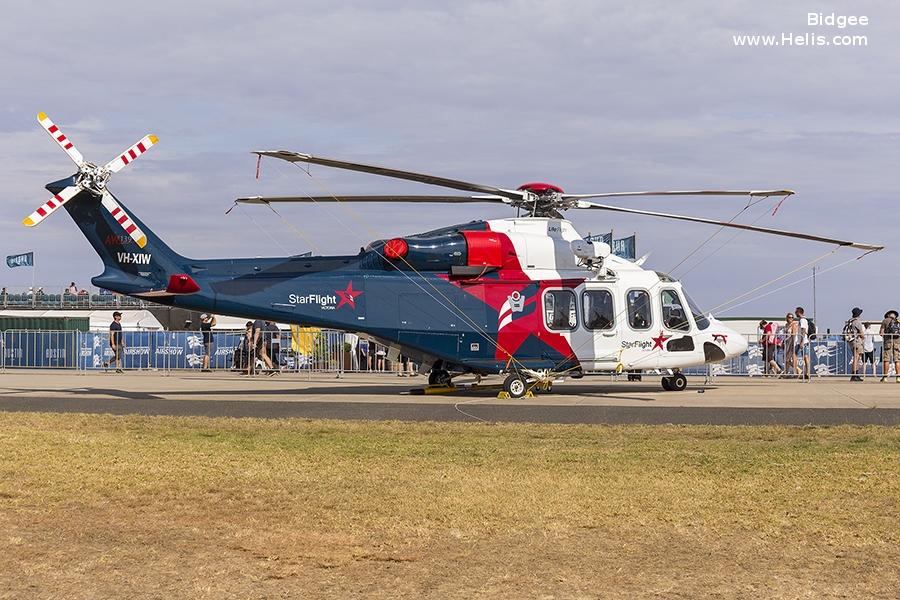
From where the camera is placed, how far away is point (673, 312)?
2295 cm

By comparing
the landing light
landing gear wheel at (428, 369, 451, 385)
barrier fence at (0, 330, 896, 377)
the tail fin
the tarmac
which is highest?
the tail fin

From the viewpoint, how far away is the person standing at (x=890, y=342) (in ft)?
91.4

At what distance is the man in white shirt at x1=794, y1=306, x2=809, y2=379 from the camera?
27938 millimetres

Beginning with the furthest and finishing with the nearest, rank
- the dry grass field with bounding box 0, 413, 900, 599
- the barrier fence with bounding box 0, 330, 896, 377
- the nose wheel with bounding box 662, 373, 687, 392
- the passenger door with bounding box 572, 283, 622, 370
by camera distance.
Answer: the barrier fence with bounding box 0, 330, 896, 377, the nose wheel with bounding box 662, 373, 687, 392, the passenger door with bounding box 572, 283, 622, 370, the dry grass field with bounding box 0, 413, 900, 599

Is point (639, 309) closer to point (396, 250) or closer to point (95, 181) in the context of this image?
point (396, 250)

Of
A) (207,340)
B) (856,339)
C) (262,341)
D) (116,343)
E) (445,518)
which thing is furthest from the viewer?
(207,340)

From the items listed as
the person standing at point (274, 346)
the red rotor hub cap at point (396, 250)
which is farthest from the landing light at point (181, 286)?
the person standing at point (274, 346)

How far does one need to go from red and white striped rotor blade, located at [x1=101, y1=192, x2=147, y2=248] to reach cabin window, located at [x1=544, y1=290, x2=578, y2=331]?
816cm

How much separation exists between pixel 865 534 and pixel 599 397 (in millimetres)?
13984

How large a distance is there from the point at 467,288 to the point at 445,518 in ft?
45.5

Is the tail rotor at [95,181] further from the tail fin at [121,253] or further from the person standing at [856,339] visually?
the person standing at [856,339]

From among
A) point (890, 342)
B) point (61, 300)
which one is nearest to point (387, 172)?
point (890, 342)

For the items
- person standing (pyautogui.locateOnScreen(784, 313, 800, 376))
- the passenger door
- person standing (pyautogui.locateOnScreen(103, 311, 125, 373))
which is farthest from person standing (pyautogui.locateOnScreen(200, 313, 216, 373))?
person standing (pyautogui.locateOnScreen(784, 313, 800, 376))

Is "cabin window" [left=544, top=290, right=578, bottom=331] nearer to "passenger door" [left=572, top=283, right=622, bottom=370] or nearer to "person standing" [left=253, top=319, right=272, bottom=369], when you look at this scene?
"passenger door" [left=572, top=283, right=622, bottom=370]
